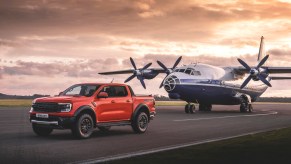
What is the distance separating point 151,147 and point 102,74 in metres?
41.4

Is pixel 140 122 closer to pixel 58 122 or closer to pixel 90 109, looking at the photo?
pixel 90 109

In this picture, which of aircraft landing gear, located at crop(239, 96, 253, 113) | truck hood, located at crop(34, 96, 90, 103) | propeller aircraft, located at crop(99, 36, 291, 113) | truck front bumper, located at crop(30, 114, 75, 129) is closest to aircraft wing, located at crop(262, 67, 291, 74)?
propeller aircraft, located at crop(99, 36, 291, 113)

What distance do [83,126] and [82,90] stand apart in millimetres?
1748

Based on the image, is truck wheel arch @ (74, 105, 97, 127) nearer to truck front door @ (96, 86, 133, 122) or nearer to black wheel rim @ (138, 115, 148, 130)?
truck front door @ (96, 86, 133, 122)

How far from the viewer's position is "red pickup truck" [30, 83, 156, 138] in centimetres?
1330

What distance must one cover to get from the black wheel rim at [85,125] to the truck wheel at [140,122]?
7.54 ft

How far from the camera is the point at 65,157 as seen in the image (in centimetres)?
958

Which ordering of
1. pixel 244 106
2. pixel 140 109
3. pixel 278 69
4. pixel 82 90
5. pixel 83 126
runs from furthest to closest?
1. pixel 278 69
2. pixel 244 106
3. pixel 140 109
4. pixel 82 90
5. pixel 83 126

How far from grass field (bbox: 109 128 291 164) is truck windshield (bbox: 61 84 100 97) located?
4.98 metres

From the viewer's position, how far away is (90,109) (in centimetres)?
1374

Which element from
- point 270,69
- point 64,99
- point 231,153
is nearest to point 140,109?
point 64,99

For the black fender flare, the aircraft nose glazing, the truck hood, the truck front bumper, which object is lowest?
the truck front bumper

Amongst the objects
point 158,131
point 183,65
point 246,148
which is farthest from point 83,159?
point 183,65

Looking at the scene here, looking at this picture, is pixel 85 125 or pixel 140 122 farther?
pixel 140 122
